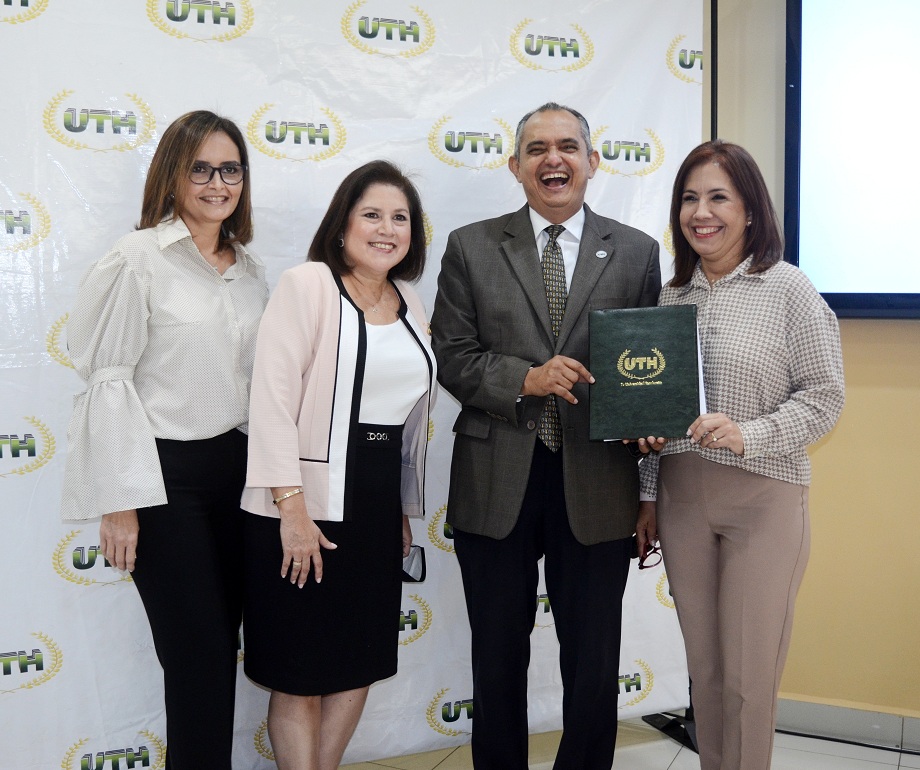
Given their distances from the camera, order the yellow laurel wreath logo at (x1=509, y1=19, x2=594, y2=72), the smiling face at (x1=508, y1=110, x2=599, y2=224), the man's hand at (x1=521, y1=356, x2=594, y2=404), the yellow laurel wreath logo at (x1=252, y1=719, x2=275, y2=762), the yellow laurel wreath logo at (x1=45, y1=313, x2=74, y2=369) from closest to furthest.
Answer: the man's hand at (x1=521, y1=356, x2=594, y2=404)
the smiling face at (x1=508, y1=110, x2=599, y2=224)
the yellow laurel wreath logo at (x1=45, y1=313, x2=74, y2=369)
the yellow laurel wreath logo at (x1=252, y1=719, x2=275, y2=762)
the yellow laurel wreath logo at (x1=509, y1=19, x2=594, y2=72)

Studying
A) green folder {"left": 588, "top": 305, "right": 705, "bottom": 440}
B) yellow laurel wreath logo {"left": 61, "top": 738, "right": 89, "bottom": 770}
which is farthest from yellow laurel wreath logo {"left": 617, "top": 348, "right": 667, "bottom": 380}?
yellow laurel wreath logo {"left": 61, "top": 738, "right": 89, "bottom": 770}

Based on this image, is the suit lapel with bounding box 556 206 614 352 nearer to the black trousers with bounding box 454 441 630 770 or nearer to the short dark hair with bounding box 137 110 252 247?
the black trousers with bounding box 454 441 630 770

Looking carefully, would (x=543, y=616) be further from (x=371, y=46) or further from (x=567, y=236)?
(x=371, y=46)

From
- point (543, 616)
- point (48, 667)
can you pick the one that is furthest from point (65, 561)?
point (543, 616)

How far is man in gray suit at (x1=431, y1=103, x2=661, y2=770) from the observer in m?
2.12

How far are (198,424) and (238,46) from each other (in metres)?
1.24

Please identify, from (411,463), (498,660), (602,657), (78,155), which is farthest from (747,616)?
(78,155)

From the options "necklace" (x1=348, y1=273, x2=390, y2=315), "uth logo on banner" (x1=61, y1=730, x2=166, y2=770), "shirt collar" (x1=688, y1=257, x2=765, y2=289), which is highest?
"shirt collar" (x1=688, y1=257, x2=765, y2=289)

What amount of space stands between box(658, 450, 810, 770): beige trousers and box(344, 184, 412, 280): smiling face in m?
0.88

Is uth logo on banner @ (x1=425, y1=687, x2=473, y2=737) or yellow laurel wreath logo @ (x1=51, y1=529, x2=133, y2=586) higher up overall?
yellow laurel wreath logo @ (x1=51, y1=529, x2=133, y2=586)

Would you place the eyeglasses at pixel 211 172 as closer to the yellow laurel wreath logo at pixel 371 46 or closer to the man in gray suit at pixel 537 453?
the man in gray suit at pixel 537 453

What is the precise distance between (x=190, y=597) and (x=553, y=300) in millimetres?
1132

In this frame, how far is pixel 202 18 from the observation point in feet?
8.21

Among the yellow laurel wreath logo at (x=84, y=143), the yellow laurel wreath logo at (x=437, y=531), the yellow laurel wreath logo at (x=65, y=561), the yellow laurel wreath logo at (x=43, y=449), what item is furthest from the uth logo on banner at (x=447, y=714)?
the yellow laurel wreath logo at (x=84, y=143)
